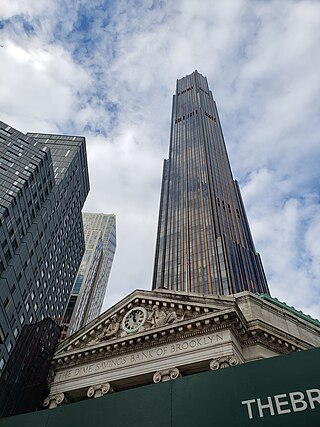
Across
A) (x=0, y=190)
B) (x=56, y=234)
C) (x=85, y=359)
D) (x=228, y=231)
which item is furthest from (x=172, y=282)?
(x=85, y=359)

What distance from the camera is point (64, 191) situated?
7531cm

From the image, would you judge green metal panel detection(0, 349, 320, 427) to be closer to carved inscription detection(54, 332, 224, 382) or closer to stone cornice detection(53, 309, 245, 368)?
carved inscription detection(54, 332, 224, 382)

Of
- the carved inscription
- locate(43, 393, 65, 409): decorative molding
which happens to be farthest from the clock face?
locate(43, 393, 65, 409): decorative molding

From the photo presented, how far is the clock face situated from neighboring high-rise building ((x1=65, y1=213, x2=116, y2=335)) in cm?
7280

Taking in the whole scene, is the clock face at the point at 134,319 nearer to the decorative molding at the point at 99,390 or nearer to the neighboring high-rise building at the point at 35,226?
the decorative molding at the point at 99,390

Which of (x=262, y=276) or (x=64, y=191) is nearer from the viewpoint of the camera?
(x=64, y=191)

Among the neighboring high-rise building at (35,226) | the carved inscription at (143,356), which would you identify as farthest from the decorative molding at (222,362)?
the neighboring high-rise building at (35,226)

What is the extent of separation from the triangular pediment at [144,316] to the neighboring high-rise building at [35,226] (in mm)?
23425

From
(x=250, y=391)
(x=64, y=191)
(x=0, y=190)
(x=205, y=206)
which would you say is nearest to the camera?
(x=250, y=391)

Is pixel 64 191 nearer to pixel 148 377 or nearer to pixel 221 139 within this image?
pixel 148 377

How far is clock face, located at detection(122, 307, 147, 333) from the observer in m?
28.6

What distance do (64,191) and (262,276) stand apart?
218 feet

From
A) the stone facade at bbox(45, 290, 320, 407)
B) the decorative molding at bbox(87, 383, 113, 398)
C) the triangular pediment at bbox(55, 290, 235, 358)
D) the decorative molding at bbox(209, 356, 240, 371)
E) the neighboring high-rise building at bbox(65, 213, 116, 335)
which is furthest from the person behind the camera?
the neighboring high-rise building at bbox(65, 213, 116, 335)

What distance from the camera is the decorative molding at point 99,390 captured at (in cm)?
2598
